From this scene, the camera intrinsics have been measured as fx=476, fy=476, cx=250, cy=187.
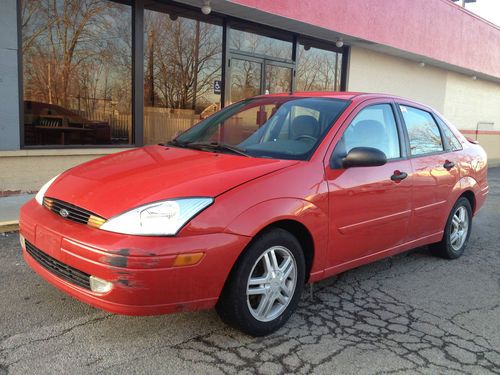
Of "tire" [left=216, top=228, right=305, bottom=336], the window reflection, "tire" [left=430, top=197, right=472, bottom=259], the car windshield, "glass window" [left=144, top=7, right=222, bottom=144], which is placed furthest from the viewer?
the window reflection

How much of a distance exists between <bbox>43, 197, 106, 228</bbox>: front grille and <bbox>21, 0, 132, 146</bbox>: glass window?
15.0 feet

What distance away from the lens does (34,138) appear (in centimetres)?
732

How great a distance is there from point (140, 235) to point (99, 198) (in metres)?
0.48

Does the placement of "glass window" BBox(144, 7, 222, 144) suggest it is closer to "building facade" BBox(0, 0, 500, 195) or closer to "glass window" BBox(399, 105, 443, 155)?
"building facade" BBox(0, 0, 500, 195)

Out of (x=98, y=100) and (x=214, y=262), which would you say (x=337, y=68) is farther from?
(x=214, y=262)

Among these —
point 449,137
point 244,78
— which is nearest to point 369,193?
point 449,137

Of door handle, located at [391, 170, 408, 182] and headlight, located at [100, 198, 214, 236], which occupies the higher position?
door handle, located at [391, 170, 408, 182]

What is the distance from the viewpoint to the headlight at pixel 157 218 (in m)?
2.68

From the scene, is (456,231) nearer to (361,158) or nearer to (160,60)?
(361,158)

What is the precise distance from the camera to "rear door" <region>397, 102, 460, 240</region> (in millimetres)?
4367

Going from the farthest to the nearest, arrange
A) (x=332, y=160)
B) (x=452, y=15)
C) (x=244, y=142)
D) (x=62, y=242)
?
(x=452, y=15)
(x=244, y=142)
(x=332, y=160)
(x=62, y=242)

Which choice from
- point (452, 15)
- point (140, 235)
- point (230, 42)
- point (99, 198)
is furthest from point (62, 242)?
point (452, 15)

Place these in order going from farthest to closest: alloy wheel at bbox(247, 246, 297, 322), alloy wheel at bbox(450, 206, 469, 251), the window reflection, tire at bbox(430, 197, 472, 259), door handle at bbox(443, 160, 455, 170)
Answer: the window reflection < alloy wheel at bbox(450, 206, 469, 251) < tire at bbox(430, 197, 472, 259) < door handle at bbox(443, 160, 455, 170) < alloy wheel at bbox(247, 246, 297, 322)

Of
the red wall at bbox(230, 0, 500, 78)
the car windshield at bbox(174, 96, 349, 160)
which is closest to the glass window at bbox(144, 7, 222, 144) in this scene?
the red wall at bbox(230, 0, 500, 78)
